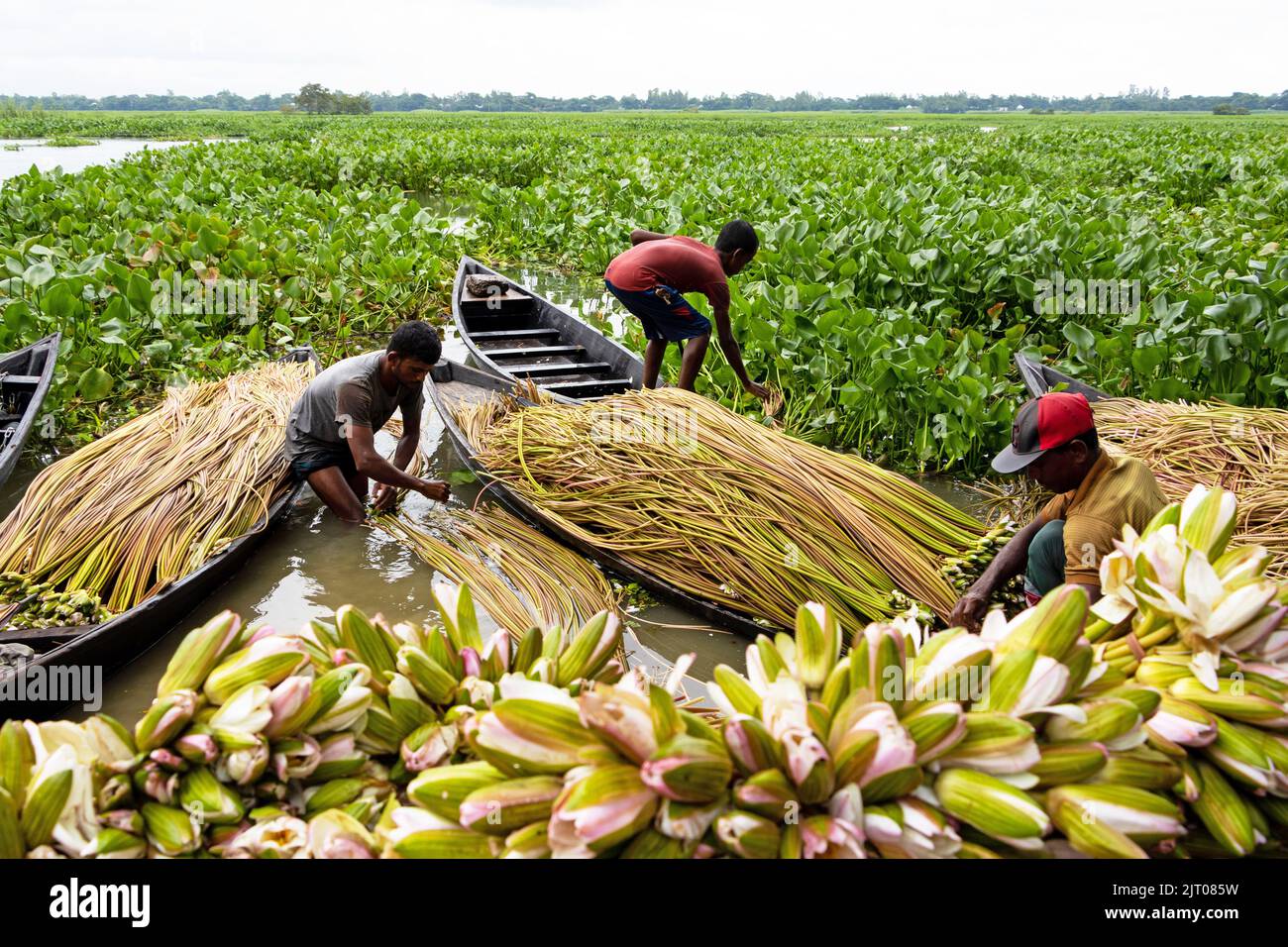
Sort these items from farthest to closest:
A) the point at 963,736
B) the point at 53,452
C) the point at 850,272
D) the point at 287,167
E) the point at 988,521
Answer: the point at 287,167 < the point at 850,272 < the point at 53,452 < the point at 988,521 < the point at 963,736

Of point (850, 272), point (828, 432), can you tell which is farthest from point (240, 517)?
point (850, 272)

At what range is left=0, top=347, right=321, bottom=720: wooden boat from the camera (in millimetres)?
3041

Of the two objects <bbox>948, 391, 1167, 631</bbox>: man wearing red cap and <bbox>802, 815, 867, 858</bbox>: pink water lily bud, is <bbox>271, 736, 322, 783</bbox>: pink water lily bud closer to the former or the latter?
<bbox>802, 815, 867, 858</bbox>: pink water lily bud

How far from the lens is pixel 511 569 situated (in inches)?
163

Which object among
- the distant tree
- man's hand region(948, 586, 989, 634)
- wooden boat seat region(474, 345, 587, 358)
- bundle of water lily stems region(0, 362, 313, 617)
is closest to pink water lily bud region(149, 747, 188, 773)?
man's hand region(948, 586, 989, 634)

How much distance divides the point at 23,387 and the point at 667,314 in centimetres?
407

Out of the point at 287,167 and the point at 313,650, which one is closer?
the point at 313,650

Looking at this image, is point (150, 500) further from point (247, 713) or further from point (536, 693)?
point (536, 693)

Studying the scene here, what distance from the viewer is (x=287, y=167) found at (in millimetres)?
17875

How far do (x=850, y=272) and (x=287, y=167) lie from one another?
14.5 meters

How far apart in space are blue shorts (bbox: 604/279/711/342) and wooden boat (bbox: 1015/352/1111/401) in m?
1.94

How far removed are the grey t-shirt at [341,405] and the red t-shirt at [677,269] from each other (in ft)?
5.41

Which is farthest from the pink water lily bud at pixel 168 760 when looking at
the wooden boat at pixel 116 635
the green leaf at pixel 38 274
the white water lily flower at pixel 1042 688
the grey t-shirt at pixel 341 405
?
the green leaf at pixel 38 274
